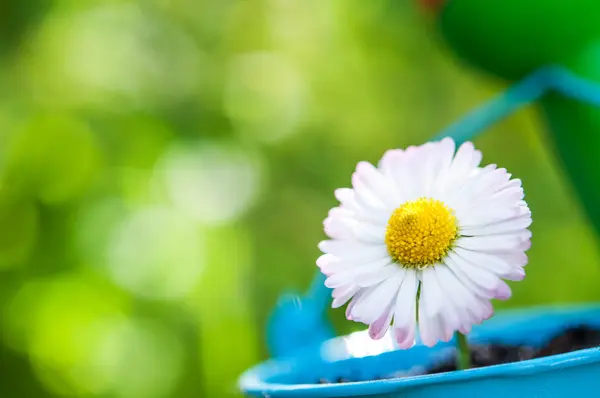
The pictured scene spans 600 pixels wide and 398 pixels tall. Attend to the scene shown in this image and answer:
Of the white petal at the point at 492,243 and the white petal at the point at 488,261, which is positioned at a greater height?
the white petal at the point at 492,243

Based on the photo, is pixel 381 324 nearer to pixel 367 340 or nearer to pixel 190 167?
pixel 367 340

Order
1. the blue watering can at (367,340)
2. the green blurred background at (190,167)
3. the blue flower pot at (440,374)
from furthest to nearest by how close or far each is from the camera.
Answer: the green blurred background at (190,167) → the blue watering can at (367,340) → the blue flower pot at (440,374)

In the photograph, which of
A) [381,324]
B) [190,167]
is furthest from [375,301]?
[190,167]

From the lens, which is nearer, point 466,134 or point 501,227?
point 501,227

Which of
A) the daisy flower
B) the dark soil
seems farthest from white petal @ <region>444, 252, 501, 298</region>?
the dark soil

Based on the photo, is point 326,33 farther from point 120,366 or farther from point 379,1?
point 120,366

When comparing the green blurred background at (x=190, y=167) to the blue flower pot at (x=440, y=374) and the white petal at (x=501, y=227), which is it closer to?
the blue flower pot at (x=440, y=374)

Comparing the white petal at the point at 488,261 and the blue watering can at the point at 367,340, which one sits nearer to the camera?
the white petal at the point at 488,261

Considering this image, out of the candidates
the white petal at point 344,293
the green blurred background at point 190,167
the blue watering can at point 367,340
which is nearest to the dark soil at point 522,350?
the blue watering can at point 367,340
